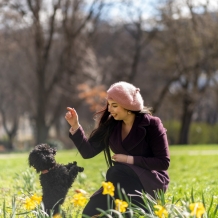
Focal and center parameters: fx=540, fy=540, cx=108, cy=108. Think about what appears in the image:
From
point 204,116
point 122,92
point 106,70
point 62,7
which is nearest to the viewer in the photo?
point 122,92

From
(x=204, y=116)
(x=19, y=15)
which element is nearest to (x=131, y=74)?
(x=19, y=15)

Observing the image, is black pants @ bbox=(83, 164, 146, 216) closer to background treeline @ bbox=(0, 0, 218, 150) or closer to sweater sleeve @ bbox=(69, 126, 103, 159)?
sweater sleeve @ bbox=(69, 126, 103, 159)

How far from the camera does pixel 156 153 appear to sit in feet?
13.8

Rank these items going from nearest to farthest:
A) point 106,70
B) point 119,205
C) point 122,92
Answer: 1. point 119,205
2. point 122,92
3. point 106,70

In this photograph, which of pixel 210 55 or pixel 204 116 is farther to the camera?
pixel 204 116

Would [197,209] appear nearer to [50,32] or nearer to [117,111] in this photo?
[117,111]

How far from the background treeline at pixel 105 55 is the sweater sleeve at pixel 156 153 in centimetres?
2066

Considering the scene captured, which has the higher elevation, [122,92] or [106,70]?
[106,70]

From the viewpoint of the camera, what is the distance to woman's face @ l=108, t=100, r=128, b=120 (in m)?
4.27

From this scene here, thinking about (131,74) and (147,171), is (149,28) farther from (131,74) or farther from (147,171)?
(147,171)

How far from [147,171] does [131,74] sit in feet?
87.6

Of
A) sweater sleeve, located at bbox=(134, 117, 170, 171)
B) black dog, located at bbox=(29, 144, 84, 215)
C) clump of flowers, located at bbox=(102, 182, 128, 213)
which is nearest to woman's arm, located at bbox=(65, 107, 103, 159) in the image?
black dog, located at bbox=(29, 144, 84, 215)

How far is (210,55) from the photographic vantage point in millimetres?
26688

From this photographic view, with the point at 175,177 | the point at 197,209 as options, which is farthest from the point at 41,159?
the point at 175,177
